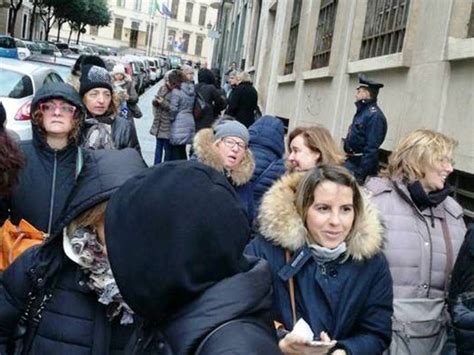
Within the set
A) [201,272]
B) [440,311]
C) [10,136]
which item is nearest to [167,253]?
[201,272]

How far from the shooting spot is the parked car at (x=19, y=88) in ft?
29.6

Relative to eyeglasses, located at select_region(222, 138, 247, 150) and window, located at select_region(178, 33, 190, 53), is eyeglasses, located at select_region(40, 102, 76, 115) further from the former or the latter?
window, located at select_region(178, 33, 190, 53)

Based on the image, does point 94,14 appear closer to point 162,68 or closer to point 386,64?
point 162,68

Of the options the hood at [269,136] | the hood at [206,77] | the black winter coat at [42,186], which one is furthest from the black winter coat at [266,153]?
the hood at [206,77]

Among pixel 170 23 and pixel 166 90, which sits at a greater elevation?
pixel 170 23

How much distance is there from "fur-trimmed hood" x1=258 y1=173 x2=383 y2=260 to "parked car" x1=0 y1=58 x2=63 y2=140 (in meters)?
6.31

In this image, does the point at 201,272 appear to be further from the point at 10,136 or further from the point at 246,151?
the point at 246,151

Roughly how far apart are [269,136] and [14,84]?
18.9 feet

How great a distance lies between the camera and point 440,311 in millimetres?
3402

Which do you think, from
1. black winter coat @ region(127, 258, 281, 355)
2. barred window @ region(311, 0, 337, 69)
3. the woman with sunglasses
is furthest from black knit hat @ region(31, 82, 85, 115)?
barred window @ region(311, 0, 337, 69)

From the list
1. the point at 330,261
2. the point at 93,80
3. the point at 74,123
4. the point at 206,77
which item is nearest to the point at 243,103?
the point at 206,77

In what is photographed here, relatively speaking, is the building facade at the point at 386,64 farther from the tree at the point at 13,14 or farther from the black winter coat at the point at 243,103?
the tree at the point at 13,14

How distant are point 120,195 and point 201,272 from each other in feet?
0.91

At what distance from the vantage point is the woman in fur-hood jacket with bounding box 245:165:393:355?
274 cm
